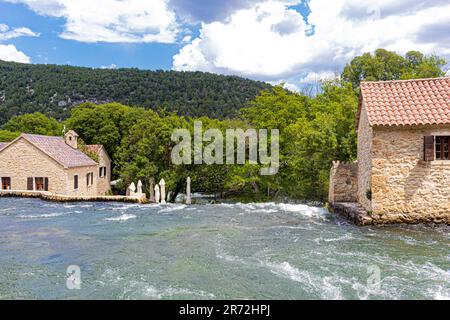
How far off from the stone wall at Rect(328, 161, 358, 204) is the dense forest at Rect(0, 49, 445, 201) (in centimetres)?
359

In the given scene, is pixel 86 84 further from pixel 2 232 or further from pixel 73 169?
pixel 2 232

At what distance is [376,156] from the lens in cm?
1315

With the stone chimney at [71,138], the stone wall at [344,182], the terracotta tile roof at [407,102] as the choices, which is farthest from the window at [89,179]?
the terracotta tile roof at [407,102]

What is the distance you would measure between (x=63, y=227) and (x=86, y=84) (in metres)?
67.6

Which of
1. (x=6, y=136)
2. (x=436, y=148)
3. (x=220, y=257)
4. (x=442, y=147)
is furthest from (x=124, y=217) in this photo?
(x=6, y=136)

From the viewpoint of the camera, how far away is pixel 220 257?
9.20 metres

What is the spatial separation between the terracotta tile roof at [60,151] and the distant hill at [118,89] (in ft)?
107

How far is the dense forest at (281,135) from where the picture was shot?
21531 mm

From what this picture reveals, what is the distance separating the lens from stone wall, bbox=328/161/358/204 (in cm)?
1700

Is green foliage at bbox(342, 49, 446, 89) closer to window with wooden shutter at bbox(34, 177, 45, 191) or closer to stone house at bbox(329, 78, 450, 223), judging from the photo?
stone house at bbox(329, 78, 450, 223)

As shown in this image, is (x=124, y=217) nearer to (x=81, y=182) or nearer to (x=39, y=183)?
(x=39, y=183)

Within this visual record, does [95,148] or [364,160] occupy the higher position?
[95,148]

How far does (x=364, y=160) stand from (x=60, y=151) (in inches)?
861

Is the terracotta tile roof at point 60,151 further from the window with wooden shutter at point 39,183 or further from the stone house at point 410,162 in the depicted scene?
the stone house at point 410,162
